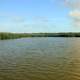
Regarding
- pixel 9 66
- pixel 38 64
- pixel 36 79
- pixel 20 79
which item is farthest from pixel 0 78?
pixel 38 64

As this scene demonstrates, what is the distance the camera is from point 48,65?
15.4m

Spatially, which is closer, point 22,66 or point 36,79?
point 36,79

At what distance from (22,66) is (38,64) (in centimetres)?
120

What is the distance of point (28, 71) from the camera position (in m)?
13.7

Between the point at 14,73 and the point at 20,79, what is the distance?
57.0 inches

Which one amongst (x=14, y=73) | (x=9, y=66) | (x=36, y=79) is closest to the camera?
(x=36, y=79)

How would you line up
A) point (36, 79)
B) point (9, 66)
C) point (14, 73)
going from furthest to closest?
point (9, 66) < point (14, 73) < point (36, 79)

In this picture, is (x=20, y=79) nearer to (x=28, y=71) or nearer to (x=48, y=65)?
(x=28, y=71)

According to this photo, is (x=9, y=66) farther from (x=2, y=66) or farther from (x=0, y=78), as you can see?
(x=0, y=78)

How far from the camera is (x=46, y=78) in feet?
39.2

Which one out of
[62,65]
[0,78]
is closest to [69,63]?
[62,65]

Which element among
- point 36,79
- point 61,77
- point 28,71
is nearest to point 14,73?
point 28,71

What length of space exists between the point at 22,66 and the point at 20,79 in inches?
136

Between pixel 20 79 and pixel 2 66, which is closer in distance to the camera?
pixel 20 79
